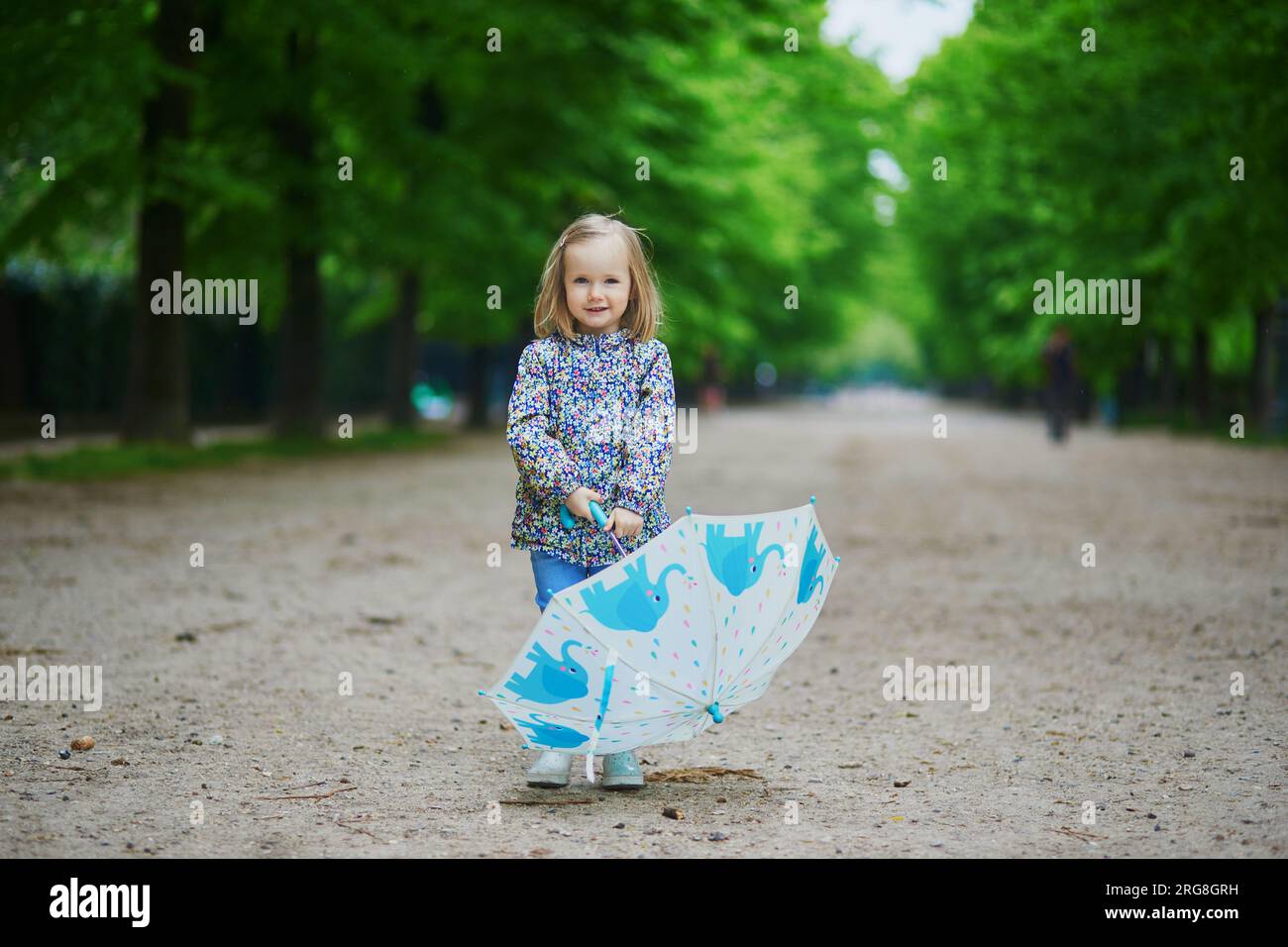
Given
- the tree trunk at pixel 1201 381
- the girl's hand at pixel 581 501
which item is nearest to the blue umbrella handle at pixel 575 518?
the girl's hand at pixel 581 501

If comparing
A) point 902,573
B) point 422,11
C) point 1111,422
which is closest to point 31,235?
point 422,11

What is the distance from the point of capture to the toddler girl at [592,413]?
15.4 feet

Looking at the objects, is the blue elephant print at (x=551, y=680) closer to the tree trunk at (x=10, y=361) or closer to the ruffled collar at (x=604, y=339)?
the ruffled collar at (x=604, y=339)

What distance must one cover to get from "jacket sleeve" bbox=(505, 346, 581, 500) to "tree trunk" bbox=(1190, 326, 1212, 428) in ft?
82.1

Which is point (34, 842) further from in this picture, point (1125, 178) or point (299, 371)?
point (1125, 178)

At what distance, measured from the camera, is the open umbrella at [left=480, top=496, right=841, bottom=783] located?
430 cm

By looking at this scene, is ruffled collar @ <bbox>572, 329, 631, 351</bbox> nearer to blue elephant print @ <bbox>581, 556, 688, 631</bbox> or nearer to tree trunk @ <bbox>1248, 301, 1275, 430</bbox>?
blue elephant print @ <bbox>581, 556, 688, 631</bbox>

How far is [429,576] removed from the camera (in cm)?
972

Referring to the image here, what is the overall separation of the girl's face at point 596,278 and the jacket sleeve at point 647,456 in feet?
1.05

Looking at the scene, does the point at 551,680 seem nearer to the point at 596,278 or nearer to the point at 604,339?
the point at 604,339

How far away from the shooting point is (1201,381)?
91.7 feet

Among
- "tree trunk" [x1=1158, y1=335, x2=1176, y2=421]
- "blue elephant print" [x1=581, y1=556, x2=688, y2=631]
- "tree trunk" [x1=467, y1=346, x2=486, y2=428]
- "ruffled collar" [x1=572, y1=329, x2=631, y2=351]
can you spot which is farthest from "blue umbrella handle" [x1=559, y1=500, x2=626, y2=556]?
"tree trunk" [x1=1158, y1=335, x2=1176, y2=421]

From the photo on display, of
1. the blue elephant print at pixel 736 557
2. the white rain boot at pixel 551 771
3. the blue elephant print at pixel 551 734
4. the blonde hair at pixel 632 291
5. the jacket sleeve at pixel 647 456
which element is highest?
the blonde hair at pixel 632 291

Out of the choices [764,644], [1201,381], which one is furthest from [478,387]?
[764,644]
